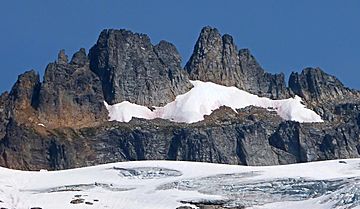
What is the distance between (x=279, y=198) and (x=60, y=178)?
2481 cm

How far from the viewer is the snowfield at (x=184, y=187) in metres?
102

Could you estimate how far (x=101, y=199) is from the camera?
104m

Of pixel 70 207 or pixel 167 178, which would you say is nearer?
pixel 70 207

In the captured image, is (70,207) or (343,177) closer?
(70,207)

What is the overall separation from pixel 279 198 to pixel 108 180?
18570 mm

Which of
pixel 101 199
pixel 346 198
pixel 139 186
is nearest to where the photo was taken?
pixel 346 198

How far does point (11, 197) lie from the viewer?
10569cm

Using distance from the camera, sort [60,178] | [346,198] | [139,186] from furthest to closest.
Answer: [60,178] < [139,186] < [346,198]

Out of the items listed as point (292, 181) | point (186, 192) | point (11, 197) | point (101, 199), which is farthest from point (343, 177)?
point (11, 197)

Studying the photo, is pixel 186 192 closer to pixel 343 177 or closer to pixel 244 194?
pixel 244 194

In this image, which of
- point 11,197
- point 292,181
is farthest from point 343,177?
point 11,197

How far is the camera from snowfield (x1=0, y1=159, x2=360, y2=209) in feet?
333

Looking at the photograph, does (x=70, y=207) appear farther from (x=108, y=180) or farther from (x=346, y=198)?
(x=346, y=198)

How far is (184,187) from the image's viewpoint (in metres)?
109
